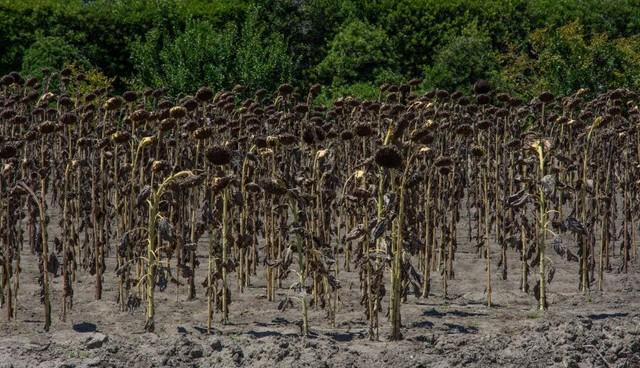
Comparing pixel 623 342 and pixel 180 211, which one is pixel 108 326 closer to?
pixel 180 211

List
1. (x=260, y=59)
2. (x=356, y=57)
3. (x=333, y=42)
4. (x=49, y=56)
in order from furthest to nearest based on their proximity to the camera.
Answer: (x=333, y=42) < (x=356, y=57) < (x=260, y=59) < (x=49, y=56)

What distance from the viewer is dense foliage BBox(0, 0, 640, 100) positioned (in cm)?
1691

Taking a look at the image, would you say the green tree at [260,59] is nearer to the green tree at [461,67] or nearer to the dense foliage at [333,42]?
the dense foliage at [333,42]

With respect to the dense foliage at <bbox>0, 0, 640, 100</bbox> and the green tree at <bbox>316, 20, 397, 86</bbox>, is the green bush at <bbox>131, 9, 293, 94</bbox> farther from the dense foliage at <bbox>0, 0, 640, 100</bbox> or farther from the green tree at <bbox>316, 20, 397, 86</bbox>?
the green tree at <bbox>316, 20, 397, 86</bbox>

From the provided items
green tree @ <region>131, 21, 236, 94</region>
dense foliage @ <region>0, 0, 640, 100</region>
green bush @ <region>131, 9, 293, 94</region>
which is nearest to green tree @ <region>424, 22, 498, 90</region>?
dense foliage @ <region>0, 0, 640, 100</region>

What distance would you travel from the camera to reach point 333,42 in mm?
Result: 19516

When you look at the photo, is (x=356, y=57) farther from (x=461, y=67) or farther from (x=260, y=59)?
(x=461, y=67)

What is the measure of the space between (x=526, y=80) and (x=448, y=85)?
2323 millimetres

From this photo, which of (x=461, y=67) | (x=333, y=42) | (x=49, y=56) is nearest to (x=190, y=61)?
(x=49, y=56)

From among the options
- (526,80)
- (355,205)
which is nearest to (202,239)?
(355,205)

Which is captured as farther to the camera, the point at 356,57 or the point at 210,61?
the point at 356,57

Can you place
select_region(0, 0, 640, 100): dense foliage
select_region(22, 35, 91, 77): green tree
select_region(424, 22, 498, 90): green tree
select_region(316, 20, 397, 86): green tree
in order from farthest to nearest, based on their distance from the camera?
select_region(316, 20, 397, 86): green tree, select_region(22, 35, 91, 77): green tree, select_region(0, 0, 640, 100): dense foliage, select_region(424, 22, 498, 90): green tree

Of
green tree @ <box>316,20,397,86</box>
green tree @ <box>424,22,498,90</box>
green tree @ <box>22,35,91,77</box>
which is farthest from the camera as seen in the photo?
green tree @ <box>316,20,397,86</box>

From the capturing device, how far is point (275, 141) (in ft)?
25.1
